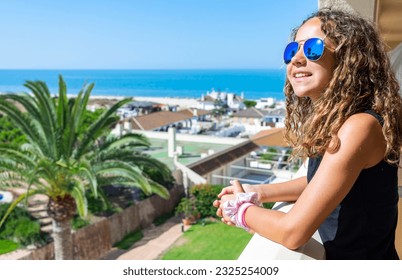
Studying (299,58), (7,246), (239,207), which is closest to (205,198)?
Answer: (7,246)

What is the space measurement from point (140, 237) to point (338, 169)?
14.8 metres

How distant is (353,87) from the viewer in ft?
4.44

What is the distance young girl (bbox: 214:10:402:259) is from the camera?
121 cm

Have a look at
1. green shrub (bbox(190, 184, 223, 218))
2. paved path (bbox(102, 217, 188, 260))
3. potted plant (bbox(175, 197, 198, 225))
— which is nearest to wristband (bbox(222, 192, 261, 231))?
paved path (bbox(102, 217, 188, 260))

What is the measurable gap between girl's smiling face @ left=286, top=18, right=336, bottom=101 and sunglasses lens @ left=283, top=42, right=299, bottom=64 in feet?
0.06

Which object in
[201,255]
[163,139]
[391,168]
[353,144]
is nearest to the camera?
[353,144]

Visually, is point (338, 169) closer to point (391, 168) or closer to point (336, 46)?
point (391, 168)

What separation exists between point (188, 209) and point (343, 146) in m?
15.8

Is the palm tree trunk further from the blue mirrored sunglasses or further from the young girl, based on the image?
the blue mirrored sunglasses

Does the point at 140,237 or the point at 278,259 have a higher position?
the point at 278,259

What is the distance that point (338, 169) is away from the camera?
1186mm

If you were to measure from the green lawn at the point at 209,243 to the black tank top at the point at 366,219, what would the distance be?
455 inches
